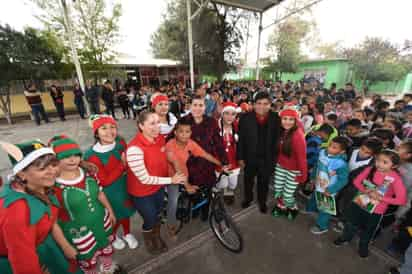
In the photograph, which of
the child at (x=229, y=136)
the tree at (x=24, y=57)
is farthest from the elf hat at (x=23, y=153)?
the tree at (x=24, y=57)

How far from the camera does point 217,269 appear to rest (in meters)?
2.06

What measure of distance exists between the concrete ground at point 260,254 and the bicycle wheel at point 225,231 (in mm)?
97

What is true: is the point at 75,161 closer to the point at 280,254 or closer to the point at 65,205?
the point at 65,205

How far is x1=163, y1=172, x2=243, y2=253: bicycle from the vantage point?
A: 87.2 inches

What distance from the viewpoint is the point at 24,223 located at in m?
1.00

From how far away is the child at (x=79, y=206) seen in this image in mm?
1432

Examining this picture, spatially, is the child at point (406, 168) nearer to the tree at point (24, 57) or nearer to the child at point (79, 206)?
the child at point (79, 206)

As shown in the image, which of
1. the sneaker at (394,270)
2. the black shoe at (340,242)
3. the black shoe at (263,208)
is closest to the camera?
the sneaker at (394,270)

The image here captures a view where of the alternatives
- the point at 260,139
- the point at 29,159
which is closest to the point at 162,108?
the point at 260,139

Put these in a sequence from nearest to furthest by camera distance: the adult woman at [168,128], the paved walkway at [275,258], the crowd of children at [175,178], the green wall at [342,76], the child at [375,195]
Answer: the crowd of children at [175,178], the child at [375,195], the paved walkway at [275,258], the adult woman at [168,128], the green wall at [342,76]

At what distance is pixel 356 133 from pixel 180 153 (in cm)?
309

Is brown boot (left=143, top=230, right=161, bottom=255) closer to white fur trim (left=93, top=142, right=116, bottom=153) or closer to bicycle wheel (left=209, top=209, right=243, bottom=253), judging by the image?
bicycle wheel (left=209, top=209, right=243, bottom=253)

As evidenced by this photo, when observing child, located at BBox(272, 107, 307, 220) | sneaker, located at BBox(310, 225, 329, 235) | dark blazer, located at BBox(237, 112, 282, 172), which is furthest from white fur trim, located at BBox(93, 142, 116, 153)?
sneaker, located at BBox(310, 225, 329, 235)

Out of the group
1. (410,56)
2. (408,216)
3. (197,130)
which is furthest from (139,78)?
(410,56)
